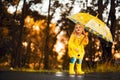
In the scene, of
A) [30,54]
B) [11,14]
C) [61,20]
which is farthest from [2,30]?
[30,54]

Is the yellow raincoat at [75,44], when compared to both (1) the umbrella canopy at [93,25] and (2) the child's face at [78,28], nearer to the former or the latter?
(2) the child's face at [78,28]

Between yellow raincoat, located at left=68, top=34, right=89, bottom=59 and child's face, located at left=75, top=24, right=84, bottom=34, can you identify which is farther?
yellow raincoat, located at left=68, top=34, right=89, bottom=59

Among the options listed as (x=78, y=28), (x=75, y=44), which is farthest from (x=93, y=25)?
(x=75, y=44)

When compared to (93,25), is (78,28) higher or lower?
lower

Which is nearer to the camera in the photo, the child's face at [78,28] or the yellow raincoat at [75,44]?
the child's face at [78,28]

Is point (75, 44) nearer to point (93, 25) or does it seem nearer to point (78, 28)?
point (78, 28)

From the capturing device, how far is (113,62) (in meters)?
18.0

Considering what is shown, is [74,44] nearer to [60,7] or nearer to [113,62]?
[113,62]

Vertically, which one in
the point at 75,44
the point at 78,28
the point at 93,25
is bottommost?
the point at 75,44

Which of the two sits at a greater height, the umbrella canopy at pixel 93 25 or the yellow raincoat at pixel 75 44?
the umbrella canopy at pixel 93 25

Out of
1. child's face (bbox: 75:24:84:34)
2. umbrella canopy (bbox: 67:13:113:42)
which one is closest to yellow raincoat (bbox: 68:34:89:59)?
child's face (bbox: 75:24:84:34)

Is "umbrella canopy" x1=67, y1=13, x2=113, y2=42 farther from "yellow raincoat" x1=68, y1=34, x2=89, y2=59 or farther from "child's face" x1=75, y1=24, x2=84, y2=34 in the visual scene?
"yellow raincoat" x1=68, y1=34, x2=89, y2=59

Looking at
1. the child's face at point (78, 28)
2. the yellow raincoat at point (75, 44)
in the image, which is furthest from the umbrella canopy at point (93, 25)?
the yellow raincoat at point (75, 44)

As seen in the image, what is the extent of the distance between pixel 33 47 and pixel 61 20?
15369 millimetres
